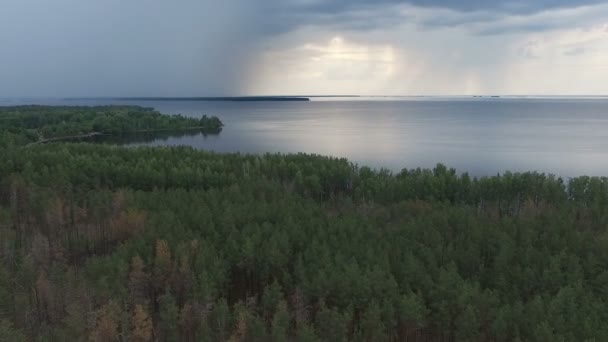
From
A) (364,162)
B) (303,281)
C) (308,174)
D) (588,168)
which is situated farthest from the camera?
(364,162)

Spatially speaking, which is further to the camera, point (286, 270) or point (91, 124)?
point (91, 124)

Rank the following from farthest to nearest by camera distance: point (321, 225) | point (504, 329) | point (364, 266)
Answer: point (321, 225) < point (364, 266) < point (504, 329)

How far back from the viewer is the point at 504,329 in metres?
21.2

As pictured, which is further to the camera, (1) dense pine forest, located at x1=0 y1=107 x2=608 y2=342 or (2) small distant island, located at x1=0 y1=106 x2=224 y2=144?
(2) small distant island, located at x1=0 y1=106 x2=224 y2=144

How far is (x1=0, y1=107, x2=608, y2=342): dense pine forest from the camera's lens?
21.5 meters

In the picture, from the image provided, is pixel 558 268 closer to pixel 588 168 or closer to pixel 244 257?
pixel 244 257

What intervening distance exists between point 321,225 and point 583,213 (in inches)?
939

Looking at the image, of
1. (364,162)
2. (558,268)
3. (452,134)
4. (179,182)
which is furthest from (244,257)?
(452,134)

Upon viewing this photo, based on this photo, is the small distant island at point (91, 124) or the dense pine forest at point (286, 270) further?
the small distant island at point (91, 124)

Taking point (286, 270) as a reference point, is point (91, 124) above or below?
above

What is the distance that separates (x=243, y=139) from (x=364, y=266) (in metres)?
114

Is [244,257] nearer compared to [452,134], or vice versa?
[244,257]

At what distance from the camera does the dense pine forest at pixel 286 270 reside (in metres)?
21.5

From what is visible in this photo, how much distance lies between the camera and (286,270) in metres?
27.7
